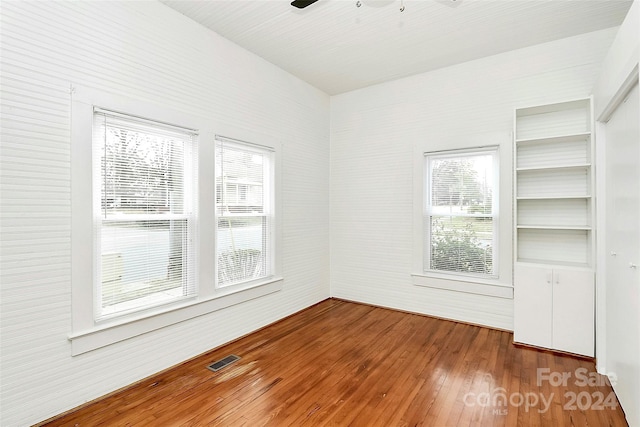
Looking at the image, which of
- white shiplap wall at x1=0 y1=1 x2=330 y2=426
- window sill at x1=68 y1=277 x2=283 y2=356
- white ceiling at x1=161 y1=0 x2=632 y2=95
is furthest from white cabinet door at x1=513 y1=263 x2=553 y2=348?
white shiplap wall at x1=0 y1=1 x2=330 y2=426

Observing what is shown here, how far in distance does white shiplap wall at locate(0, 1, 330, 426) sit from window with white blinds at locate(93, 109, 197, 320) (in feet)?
0.74

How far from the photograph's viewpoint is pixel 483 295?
3791 millimetres

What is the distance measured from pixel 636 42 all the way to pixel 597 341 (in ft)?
8.09

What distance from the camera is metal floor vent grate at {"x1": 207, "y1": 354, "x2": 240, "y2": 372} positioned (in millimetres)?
2804

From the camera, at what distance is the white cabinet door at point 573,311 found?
9.70ft

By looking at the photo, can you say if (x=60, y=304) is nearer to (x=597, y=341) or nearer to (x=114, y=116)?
(x=114, y=116)

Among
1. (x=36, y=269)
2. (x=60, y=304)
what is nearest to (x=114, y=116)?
(x=36, y=269)

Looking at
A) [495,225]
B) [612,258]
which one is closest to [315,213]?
[495,225]

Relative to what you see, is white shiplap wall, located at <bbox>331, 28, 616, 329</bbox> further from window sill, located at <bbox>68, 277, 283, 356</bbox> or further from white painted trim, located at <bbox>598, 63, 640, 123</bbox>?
window sill, located at <bbox>68, 277, 283, 356</bbox>

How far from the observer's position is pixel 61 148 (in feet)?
7.14

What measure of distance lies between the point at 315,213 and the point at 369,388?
2684 mm

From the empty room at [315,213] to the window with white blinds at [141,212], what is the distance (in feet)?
0.06

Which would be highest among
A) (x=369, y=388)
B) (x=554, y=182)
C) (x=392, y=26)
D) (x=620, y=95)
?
(x=392, y=26)

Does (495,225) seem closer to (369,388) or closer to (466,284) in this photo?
(466,284)
